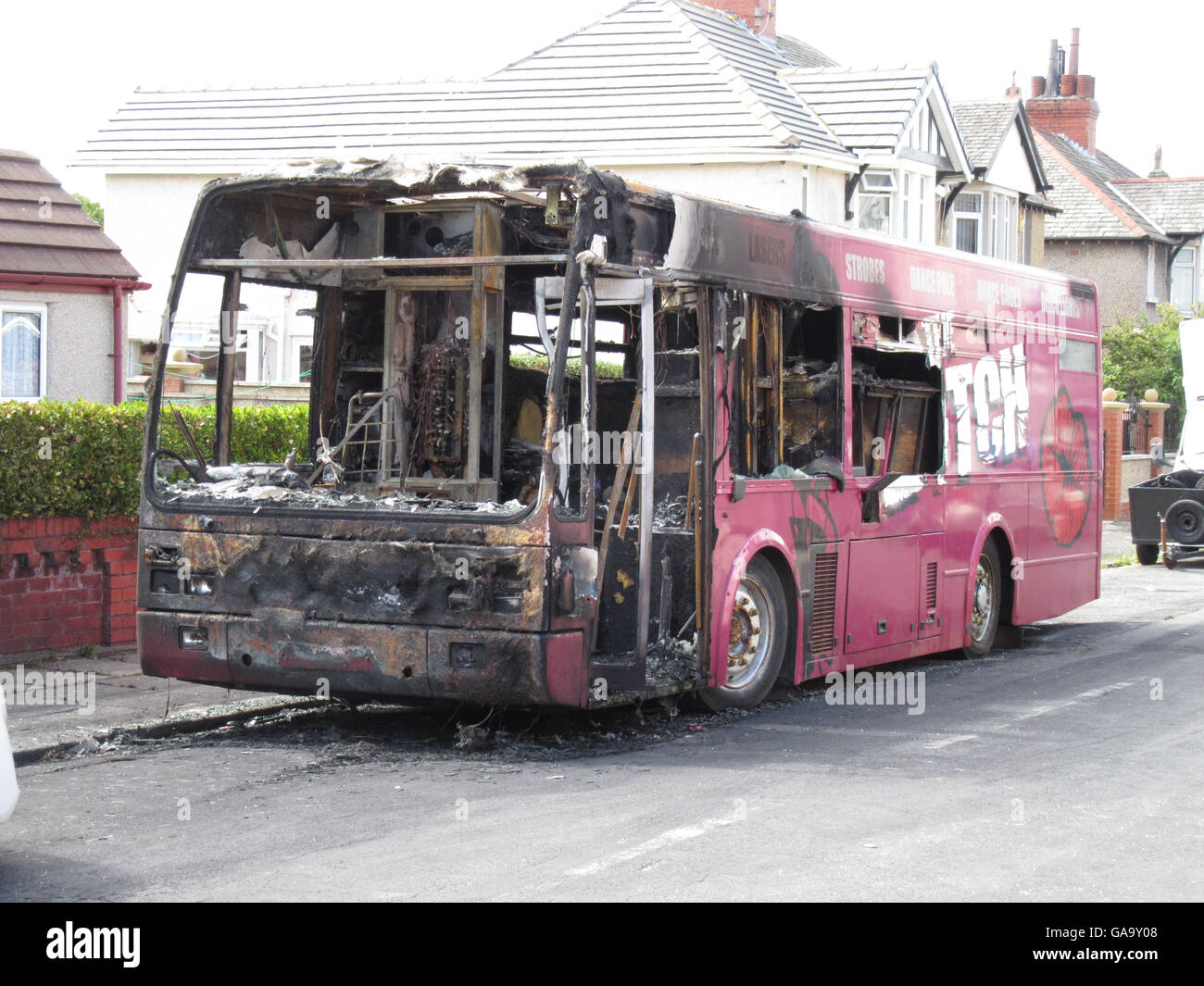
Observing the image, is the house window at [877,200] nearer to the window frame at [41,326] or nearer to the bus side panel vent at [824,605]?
the window frame at [41,326]

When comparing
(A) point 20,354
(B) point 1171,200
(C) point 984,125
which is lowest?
(A) point 20,354

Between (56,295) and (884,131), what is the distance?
51.4ft

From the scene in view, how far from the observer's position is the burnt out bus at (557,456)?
27.3 feet

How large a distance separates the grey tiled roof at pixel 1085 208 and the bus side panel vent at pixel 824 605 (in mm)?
39839

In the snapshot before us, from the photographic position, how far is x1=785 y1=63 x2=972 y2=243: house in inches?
1133

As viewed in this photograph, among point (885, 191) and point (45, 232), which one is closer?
point (45, 232)

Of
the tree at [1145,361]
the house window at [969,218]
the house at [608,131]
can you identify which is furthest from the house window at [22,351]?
the tree at [1145,361]

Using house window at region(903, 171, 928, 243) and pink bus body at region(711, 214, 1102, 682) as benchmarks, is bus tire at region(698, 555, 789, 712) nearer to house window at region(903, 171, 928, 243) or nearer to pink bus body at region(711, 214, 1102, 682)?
pink bus body at region(711, 214, 1102, 682)

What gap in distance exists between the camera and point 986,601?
43.7 ft

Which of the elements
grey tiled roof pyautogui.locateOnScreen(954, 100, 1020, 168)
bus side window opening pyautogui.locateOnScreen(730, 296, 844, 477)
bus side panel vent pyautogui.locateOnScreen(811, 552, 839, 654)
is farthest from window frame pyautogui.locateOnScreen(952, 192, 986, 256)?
bus side panel vent pyautogui.locateOnScreen(811, 552, 839, 654)

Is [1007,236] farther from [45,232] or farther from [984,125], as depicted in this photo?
[45,232]

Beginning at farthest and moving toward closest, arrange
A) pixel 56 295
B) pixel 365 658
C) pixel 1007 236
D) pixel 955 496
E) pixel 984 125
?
pixel 1007 236 → pixel 984 125 → pixel 56 295 → pixel 955 496 → pixel 365 658

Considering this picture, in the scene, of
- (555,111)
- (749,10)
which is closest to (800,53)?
(749,10)
